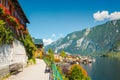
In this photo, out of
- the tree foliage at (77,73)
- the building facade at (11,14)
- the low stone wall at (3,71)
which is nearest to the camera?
the low stone wall at (3,71)

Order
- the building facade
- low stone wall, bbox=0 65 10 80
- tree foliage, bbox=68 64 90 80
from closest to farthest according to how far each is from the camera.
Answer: low stone wall, bbox=0 65 10 80 < the building facade < tree foliage, bbox=68 64 90 80

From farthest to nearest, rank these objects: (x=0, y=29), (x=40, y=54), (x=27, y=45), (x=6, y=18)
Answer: (x=40, y=54) → (x=27, y=45) → (x=6, y=18) → (x=0, y=29)

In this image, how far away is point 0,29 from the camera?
69.4 feet

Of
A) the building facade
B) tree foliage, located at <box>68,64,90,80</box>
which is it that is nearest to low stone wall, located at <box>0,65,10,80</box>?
the building facade

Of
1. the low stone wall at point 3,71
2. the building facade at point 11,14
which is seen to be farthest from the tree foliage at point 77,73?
the low stone wall at point 3,71

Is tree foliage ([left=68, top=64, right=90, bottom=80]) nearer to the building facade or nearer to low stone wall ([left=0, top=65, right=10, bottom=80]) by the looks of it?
the building facade

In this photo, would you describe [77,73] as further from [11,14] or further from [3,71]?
[3,71]

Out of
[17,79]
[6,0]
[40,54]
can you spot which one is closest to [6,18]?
[6,0]

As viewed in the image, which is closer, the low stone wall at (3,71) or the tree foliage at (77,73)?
the low stone wall at (3,71)

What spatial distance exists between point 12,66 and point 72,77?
17294mm

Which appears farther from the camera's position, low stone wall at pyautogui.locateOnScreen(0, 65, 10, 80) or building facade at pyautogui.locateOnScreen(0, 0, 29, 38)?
building facade at pyautogui.locateOnScreen(0, 0, 29, 38)

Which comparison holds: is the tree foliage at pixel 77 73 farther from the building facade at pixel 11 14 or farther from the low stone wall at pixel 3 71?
the low stone wall at pixel 3 71

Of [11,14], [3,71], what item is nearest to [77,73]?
[11,14]

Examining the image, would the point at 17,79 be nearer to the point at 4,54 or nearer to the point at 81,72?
the point at 4,54
